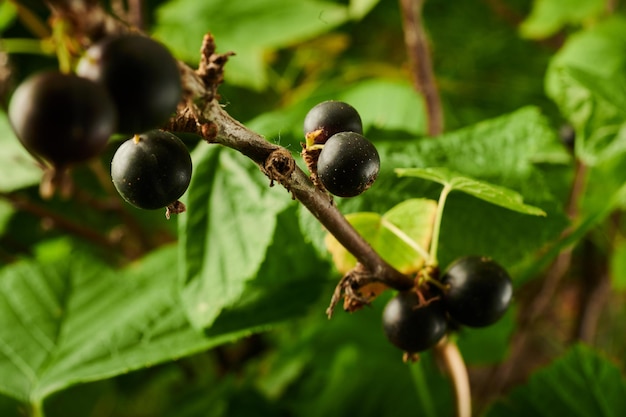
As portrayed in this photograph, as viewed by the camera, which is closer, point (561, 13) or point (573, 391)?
point (573, 391)

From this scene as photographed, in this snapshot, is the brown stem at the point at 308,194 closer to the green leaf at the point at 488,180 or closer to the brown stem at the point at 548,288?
the green leaf at the point at 488,180

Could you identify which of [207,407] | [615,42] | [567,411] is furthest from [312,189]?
[615,42]

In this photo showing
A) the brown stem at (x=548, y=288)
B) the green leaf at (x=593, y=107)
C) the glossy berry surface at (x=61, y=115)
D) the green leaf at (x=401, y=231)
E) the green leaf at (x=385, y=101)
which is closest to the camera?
the glossy berry surface at (x=61, y=115)

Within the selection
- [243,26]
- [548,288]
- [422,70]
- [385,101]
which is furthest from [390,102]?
[548,288]

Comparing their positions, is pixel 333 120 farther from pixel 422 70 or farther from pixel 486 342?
pixel 486 342

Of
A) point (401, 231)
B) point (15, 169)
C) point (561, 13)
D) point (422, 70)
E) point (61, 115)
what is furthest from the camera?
point (561, 13)

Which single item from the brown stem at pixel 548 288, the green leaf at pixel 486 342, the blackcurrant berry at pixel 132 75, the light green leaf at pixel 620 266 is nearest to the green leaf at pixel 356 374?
the green leaf at pixel 486 342

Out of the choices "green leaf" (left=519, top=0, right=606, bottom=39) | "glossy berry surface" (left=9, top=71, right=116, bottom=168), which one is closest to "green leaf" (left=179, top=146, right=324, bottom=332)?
"glossy berry surface" (left=9, top=71, right=116, bottom=168)
